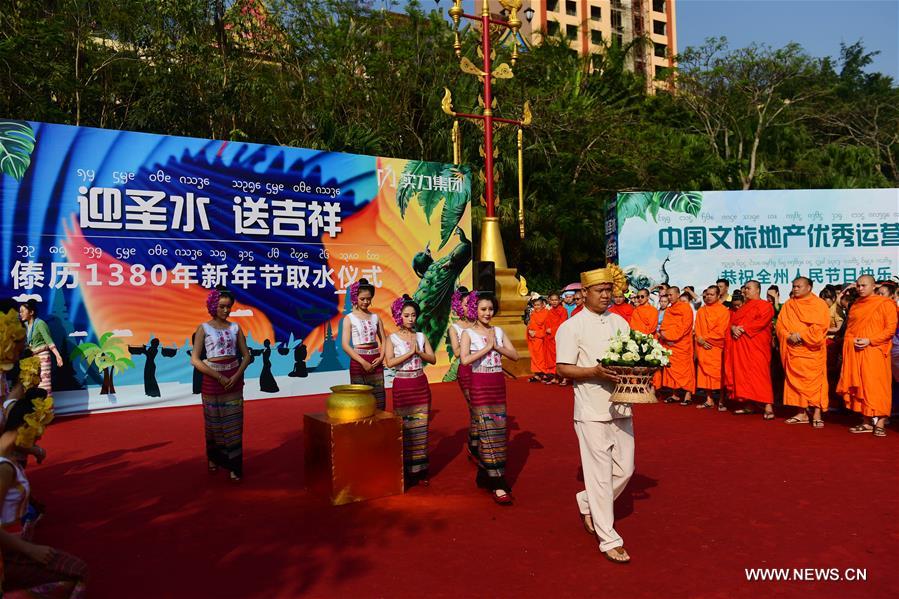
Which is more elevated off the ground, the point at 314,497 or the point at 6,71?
the point at 6,71

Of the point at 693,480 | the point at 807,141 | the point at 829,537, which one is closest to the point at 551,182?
the point at 807,141

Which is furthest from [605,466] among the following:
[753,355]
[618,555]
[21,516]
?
[753,355]

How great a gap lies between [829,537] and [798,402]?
3.89 m

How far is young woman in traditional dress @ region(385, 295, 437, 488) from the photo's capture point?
523cm

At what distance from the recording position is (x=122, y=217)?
29.3 ft

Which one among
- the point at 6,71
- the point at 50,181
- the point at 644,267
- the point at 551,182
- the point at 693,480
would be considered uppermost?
the point at 6,71

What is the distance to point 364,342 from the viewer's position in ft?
19.1

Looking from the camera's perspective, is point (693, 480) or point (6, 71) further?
point (6, 71)

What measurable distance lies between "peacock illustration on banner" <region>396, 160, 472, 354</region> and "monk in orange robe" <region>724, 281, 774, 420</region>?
4706 millimetres

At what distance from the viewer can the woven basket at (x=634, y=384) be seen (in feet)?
11.5

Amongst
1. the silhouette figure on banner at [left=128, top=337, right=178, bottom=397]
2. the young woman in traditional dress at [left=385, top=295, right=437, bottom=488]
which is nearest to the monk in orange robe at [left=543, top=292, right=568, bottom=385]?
the silhouette figure on banner at [left=128, top=337, right=178, bottom=397]

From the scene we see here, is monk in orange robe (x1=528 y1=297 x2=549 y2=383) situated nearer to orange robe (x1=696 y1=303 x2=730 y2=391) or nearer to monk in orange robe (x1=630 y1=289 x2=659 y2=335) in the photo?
monk in orange robe (x1=630 y1=289 x2=659 y2=335)

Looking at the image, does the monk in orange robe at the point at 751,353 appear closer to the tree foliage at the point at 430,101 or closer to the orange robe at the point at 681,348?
the orange robe at the point at 681,348

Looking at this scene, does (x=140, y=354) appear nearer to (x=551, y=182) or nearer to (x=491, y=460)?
(x=491, y=460)
